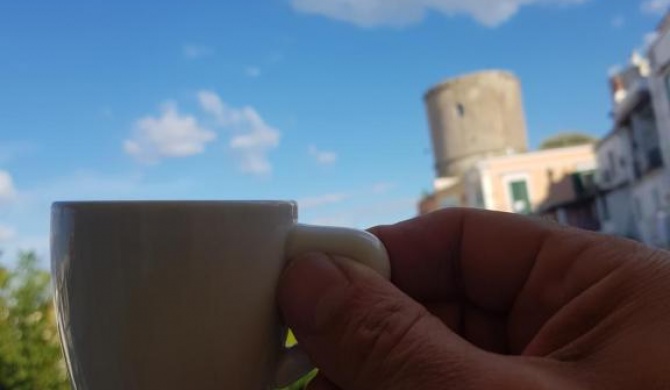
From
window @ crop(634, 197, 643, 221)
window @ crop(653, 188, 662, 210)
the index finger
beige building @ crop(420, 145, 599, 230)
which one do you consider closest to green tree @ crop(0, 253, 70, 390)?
the index finger

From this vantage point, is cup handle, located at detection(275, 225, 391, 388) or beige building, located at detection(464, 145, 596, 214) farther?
beige building, located at detection(464, 145, 596, 214)

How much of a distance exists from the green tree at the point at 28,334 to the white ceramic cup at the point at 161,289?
118 inches

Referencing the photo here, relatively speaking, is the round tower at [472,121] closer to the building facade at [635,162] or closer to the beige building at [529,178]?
the beige building at [529,178]

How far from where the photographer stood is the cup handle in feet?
2.49

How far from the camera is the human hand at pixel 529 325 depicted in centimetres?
68

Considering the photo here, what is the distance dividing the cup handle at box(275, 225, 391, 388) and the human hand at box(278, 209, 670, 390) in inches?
0.5

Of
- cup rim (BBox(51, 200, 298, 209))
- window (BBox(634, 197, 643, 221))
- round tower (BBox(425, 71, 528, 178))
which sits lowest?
window (BBox(634, 197, 643, 221))

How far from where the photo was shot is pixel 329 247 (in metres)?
0.77

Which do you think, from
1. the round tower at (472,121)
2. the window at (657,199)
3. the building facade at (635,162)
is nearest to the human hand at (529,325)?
the building facade at (635,162)

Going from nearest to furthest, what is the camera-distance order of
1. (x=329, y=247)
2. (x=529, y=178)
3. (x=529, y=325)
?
(x=329, y=247) → (x=529, y=325) → (x=529, y=178)

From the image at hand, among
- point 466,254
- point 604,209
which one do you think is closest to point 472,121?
point 604,209

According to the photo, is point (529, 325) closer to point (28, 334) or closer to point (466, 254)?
point (466, 254)

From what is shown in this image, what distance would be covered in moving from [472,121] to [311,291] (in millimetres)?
28187

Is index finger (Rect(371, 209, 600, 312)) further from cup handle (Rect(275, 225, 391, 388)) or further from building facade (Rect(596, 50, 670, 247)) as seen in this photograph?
building facade (Rect(596, 50, 670, 247))
